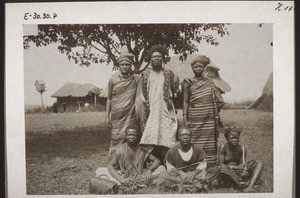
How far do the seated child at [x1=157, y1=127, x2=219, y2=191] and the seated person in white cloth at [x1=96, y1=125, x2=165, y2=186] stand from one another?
0.06 m

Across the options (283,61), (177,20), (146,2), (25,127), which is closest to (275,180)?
(283,61)

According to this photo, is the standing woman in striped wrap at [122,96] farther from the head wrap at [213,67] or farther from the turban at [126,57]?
the head wrap at [213,67]

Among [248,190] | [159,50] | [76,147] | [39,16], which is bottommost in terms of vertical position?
[248,190]

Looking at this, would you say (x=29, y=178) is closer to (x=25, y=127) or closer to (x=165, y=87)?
(x=25, y=127)

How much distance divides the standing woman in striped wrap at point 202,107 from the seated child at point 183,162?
4cm

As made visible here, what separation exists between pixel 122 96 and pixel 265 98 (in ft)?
2.77

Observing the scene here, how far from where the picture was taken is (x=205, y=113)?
292 centimetres

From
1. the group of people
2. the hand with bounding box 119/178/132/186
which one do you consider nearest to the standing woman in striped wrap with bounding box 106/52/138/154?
the group of people

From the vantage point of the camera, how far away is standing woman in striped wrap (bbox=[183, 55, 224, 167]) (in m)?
2.91

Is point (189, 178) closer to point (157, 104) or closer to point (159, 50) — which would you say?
point (157, 104)

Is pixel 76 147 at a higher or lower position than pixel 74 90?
lower

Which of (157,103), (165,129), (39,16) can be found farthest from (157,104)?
(39,16)

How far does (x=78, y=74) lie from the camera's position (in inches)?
115

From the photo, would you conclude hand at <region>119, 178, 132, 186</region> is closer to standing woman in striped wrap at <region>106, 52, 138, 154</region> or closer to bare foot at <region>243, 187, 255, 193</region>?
standing woman in striped wrap at <region>106, 52, 138, 154</region>
